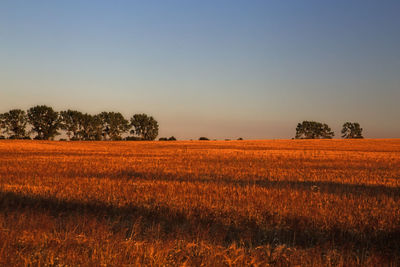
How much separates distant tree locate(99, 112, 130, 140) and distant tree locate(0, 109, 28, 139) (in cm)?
2530

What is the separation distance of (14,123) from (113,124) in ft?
102

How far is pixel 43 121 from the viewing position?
99.8 meters

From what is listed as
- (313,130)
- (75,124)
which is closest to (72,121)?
(75,124)

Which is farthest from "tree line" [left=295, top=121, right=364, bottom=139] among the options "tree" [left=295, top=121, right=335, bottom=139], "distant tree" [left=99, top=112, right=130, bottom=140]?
"distant tree" [left=99, top=112, right=130, bottom=140]

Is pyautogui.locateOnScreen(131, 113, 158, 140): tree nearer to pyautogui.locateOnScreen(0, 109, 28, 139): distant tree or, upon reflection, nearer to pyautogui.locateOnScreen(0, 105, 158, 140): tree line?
pyautogui.locateOnScreen(0, 105, 158, 140): tree line

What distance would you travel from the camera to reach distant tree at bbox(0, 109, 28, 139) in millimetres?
97350

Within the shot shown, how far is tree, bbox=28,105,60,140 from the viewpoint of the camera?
98.7 meters

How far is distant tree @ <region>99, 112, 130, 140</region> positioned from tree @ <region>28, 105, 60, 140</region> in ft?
56.6

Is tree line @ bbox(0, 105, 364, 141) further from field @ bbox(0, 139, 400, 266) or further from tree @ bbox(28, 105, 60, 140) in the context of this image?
field @ bbox(0, 139, 400, 266)

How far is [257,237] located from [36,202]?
671 cm

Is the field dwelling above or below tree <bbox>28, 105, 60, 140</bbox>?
below

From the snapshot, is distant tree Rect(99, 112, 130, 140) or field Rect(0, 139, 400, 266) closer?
field Rect(0, 139, 400, 266)

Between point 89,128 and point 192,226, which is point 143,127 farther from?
point 192,226

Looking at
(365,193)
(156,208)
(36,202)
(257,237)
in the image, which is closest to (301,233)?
(257,237)
